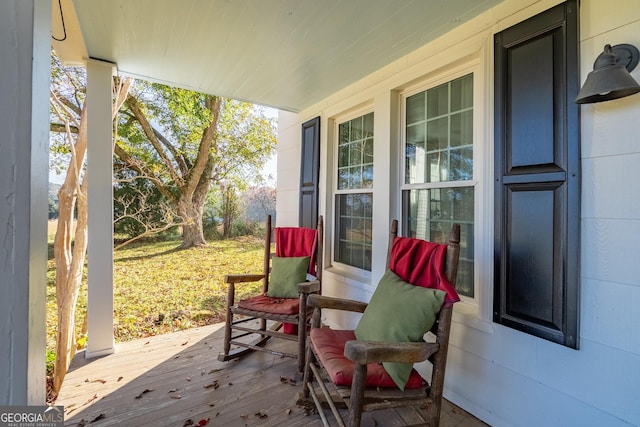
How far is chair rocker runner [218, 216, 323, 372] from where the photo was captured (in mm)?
2311

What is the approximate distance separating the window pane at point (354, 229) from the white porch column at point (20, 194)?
2.51m

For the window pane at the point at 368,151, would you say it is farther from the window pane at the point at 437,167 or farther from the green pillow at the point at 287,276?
the green pillow at the point at 287,276

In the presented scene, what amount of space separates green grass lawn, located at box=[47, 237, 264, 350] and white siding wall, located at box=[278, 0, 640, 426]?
3.39m

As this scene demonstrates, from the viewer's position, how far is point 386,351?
1.32m

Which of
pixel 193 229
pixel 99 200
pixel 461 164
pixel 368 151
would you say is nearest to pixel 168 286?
pixel 193 229

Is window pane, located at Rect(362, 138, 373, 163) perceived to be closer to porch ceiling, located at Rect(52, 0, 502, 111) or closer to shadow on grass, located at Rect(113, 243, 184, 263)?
porch ceiling, located at Rect(52, 0, 502, 111)

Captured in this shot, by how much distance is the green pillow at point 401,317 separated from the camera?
1.50m

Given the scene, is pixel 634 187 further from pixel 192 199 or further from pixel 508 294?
pixel 192 199

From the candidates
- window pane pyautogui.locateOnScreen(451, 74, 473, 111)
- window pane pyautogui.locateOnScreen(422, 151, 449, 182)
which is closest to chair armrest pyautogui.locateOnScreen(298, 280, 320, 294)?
window pane pyautogui.locateOnScreen(422, 151, 449, 182)

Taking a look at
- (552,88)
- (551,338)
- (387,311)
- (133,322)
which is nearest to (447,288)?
(387,311)

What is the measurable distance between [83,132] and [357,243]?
3.70 m

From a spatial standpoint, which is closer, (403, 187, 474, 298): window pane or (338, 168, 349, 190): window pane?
(403, 187, 474, 298): window pane

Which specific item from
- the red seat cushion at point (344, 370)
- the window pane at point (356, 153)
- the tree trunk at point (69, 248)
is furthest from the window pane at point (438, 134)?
the tree trunk at point (69, 248)

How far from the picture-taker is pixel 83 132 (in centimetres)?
376
